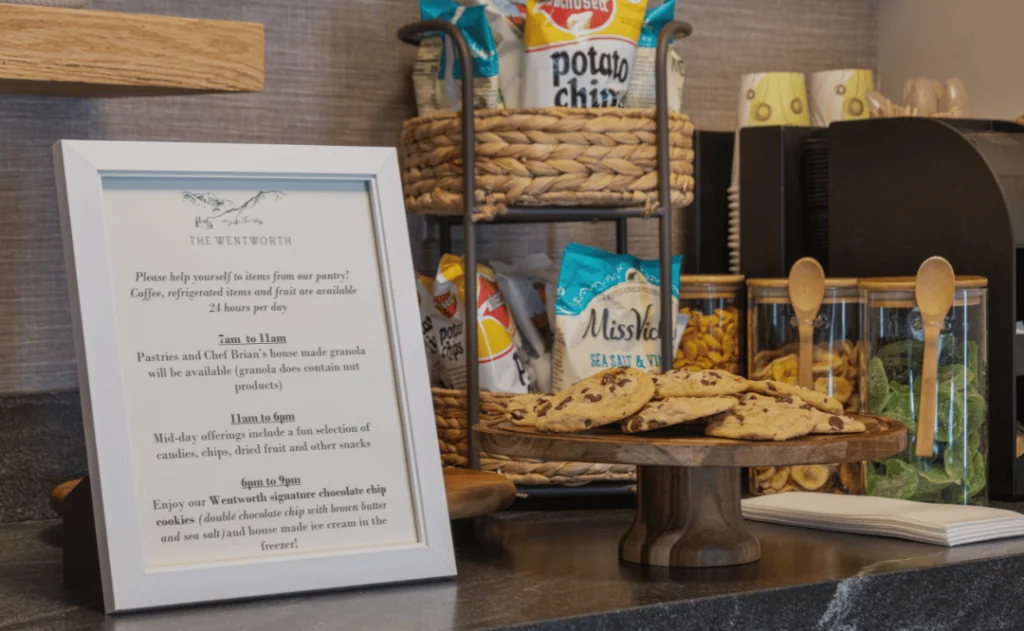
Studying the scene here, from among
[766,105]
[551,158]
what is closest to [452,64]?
[551,158]

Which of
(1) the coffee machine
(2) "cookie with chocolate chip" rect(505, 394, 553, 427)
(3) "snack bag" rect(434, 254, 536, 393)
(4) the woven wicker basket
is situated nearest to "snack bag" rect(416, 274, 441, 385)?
(3) "snack bag" rect(434, 254, 536, 393)

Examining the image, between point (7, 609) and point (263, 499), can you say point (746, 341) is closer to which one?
point (263, 499)

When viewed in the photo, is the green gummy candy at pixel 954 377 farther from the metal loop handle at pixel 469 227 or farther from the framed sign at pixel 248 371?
the framed sign at pixel 248 371

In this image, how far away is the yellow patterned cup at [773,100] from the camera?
1.67 metres

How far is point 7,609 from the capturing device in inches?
37.7

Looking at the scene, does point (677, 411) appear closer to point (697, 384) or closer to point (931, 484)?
point (697, 384)

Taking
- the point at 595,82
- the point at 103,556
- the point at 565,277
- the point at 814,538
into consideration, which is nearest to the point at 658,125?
the point at 595,82

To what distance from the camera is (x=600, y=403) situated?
1.04 metres

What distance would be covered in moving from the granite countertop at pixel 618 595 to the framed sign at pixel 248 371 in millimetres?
33

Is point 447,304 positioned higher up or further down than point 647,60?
further down

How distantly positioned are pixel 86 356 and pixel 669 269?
26.7 inches

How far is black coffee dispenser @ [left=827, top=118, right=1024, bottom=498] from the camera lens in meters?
1.39

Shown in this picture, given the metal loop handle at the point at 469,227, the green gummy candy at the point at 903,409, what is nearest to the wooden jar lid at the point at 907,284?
the green gummy candy at the point at 903,409

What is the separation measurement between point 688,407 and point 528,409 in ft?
0.51
